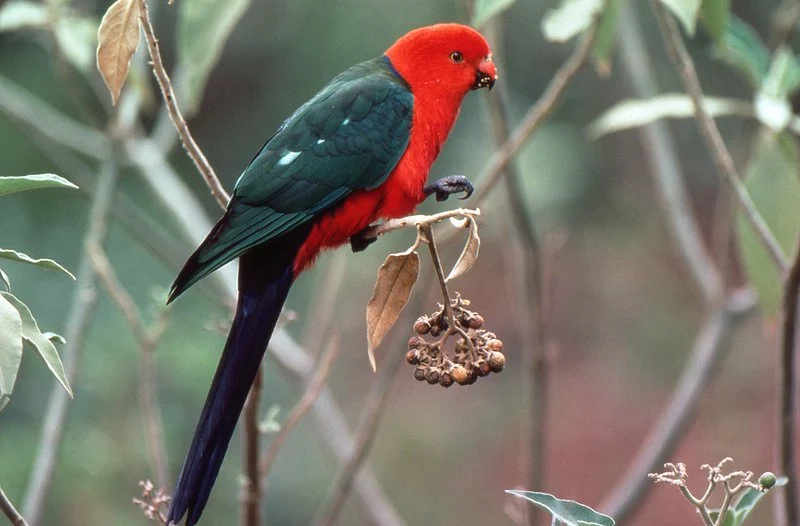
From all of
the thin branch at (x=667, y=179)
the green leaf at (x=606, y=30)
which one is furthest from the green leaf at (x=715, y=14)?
the thin branch at (x=667, y=179)

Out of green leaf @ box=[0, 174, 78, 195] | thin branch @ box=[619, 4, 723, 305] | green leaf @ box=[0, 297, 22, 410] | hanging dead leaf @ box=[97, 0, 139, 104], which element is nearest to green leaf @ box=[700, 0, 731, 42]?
thin branch @ box=[619, 4, 723, 305]

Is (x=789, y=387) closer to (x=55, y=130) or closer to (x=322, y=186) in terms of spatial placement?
(x=322, y=186)

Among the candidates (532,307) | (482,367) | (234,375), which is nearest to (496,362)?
(482,367)

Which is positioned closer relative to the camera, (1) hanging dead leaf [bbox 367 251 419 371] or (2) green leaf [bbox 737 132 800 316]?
(1) hanging dead leaf [bbox 367 251 419 371]

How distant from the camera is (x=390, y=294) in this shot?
132 cm

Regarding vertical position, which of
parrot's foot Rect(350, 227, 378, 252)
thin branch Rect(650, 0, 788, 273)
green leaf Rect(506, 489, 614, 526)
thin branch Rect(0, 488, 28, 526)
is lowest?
thin branch Rect(0, 488, 28, 526)

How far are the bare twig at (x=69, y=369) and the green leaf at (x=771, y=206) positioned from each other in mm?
1275

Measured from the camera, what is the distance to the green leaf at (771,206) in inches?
82.1

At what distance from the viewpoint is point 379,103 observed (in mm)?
1969

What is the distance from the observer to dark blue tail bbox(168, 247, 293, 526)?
142 cm

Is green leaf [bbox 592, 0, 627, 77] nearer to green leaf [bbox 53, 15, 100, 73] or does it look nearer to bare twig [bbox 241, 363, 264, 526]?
bare twig [bbox 241, 363, 264, 526]

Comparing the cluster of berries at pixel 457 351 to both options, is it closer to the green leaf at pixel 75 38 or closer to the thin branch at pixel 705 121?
the thin branch at pixel 705 121

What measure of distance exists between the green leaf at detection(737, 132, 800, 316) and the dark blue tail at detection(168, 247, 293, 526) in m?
0.91

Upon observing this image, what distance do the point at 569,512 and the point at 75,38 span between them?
1.69 metres
